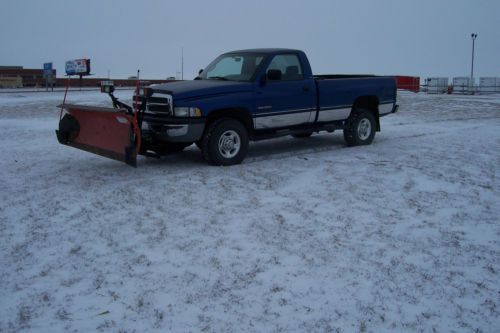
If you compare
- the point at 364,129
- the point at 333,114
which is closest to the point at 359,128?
the point at 364,129

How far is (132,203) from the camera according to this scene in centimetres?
609

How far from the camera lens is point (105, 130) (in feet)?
25.1

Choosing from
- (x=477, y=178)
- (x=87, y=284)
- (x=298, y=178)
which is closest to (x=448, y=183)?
(x=477, y=178)

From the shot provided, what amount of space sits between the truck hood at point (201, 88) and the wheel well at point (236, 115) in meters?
0.32

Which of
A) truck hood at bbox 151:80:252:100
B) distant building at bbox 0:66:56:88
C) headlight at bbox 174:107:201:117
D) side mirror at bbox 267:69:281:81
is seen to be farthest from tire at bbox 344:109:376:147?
distant building at bbox 0:66:56:88

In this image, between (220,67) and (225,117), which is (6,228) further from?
(220,67)

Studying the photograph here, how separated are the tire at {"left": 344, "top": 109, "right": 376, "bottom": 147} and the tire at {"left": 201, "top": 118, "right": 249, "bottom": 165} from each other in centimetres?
288

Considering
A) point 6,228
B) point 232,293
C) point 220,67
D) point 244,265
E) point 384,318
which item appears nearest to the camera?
point 384,318

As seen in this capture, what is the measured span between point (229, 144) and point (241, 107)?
0.66 m

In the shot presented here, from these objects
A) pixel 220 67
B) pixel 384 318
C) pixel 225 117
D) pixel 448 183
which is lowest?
pixel 384 318

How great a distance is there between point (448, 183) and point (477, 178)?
66 cm

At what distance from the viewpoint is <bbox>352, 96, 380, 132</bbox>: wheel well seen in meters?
10.3

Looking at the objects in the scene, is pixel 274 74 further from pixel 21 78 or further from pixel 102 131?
pixel 21 78

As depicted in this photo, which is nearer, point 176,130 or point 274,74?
point 176,130
